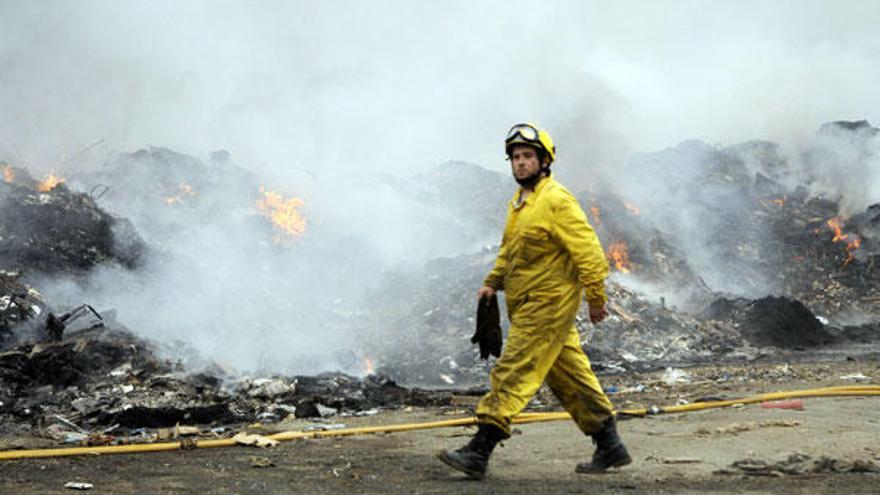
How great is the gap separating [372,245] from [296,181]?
5.14 metres

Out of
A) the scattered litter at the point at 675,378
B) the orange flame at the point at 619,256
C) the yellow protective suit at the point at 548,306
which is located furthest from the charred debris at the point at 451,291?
the yellow protective suit at the point at 548,306

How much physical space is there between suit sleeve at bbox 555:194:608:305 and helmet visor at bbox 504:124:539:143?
384 millimetres

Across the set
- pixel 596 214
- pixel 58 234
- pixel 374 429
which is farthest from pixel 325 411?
pixel 596 214

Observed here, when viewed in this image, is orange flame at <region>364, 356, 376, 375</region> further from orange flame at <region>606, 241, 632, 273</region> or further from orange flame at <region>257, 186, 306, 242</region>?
orange flame at <region>606, 241, 632, 273</region>

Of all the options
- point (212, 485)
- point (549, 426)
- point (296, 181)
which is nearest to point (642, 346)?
point (549, 426)

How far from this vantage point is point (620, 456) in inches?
136

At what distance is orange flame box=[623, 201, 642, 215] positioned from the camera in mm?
32344

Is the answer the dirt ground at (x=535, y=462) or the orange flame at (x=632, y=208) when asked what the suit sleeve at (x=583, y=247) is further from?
the orange flame at (x=632, y=208)

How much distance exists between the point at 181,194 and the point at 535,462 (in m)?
21.4

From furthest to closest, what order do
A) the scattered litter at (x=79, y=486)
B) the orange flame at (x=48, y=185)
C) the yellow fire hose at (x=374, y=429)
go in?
the orange flame at (x=48, y=185) < the yellow fire hose at (x=374, y=429) < the scattered litter at (x=79, y=486)

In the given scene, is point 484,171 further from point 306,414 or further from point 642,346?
point 306,414

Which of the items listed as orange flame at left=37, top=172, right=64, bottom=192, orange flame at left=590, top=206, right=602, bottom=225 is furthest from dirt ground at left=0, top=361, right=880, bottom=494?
orange flame at left=590, top=206, right=602, bottom=225

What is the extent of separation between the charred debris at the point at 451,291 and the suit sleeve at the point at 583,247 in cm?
371

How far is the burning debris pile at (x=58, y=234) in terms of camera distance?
12.9 metres
